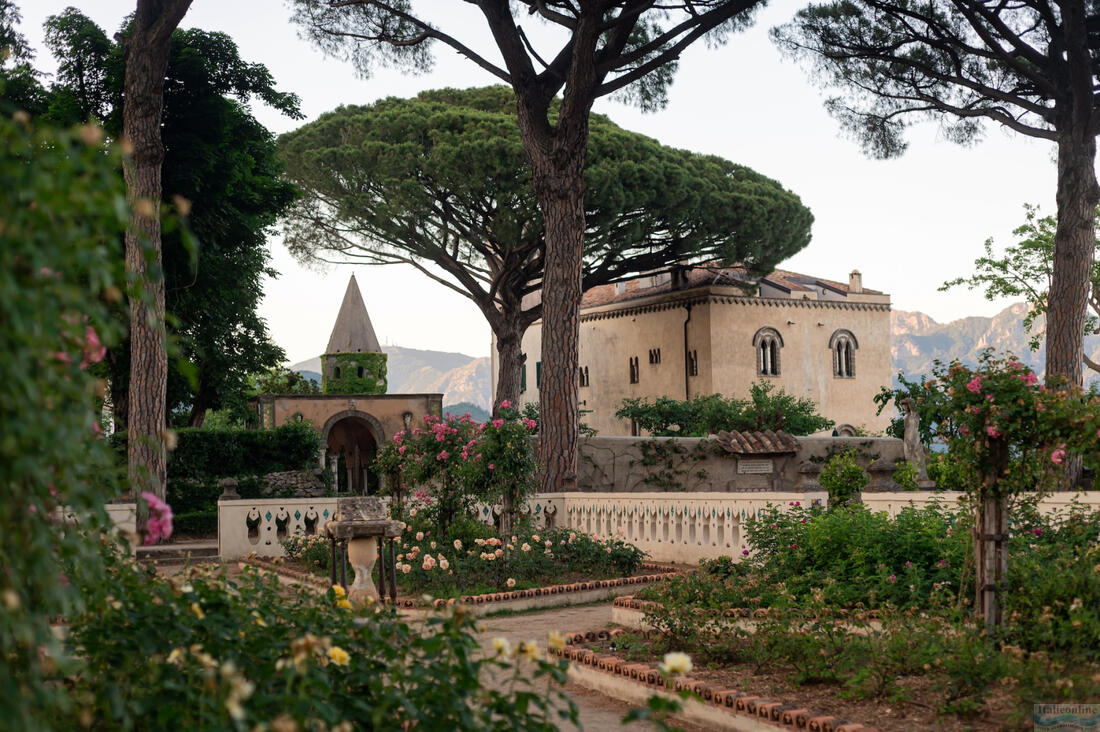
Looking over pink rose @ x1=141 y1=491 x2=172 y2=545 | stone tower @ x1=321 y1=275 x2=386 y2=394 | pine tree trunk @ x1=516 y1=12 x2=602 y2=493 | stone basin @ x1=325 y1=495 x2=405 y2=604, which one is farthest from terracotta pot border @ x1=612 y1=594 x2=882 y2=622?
stone tower @ x1=321 y1=275 x2=386 y2=394

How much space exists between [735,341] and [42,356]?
3706 cm

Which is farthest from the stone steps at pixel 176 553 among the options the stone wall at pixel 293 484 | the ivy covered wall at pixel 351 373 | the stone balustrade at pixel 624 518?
the ivy covered wall at pixel 351 373

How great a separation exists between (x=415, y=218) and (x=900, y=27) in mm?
15283

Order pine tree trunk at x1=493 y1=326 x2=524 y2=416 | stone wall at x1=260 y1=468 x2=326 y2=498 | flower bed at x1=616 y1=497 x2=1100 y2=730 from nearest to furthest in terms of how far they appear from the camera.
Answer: flower bed at x1=616 y1=497 x2=1100 y2=730 → stone wall at x1=260 y1=468 x2=326 y2=498 → pine tree trunk at x1=493 y1=326 x2=524 y2=416

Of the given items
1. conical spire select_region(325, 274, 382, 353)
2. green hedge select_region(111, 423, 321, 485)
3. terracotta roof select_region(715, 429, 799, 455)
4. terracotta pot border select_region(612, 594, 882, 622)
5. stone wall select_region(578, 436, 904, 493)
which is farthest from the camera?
conical spire select_region(325, 274, 382, 353)

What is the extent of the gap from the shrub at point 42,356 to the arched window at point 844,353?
133ft

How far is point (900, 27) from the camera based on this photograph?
59.2ft

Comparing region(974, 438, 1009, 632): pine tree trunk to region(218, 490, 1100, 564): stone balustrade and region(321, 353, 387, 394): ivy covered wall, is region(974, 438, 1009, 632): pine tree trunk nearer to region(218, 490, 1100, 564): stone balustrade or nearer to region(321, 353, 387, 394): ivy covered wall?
region(218, 490, 1100, 564): stone balustrade

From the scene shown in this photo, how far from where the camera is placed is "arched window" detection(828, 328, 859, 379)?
41.2 meters

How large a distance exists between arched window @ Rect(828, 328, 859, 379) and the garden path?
32.3 metres

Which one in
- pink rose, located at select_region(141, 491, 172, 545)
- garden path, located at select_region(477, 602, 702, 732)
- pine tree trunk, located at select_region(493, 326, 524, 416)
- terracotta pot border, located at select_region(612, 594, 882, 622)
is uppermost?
pine tree trunk, located at select_region(493, 326, 524, 416)

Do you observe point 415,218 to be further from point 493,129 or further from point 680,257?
point 680,257

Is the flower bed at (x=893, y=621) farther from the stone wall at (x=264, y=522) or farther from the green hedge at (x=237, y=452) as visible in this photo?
the green hedge at (x=237, y=452)

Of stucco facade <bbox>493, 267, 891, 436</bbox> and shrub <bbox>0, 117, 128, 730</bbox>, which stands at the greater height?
stucco facade <bbox>493, 267, 891, 436</bbox>
